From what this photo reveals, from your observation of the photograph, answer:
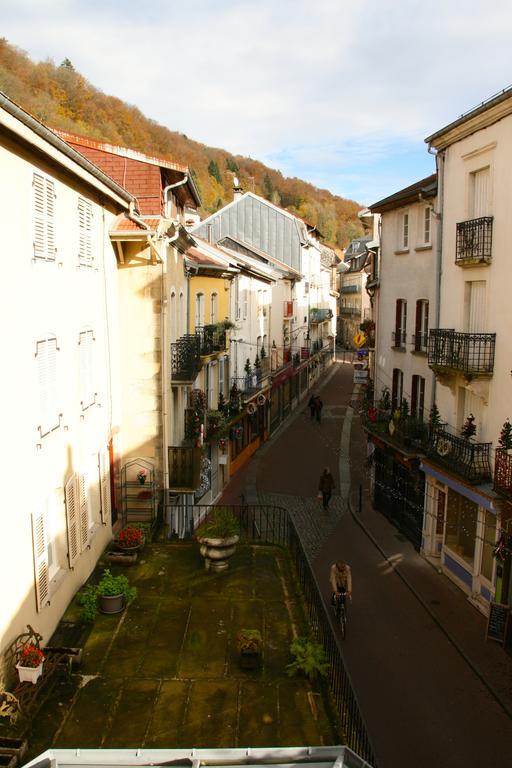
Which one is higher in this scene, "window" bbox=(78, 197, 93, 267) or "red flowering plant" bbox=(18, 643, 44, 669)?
"window" bbox=(78, 197, 93, 267)

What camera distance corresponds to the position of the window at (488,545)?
1627cm

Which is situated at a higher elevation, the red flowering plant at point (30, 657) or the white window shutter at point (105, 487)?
the white window shutter at point (105, 487)

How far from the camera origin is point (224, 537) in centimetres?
1286

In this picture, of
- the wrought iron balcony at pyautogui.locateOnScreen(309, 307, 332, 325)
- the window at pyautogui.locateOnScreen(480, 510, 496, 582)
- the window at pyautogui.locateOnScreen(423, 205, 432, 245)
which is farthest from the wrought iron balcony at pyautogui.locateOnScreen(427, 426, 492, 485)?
the wrought iron balcony at pyautogui.locateOnScreen(309, 307, 332, 325)

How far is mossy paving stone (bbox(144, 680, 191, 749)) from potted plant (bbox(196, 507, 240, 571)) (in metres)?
3.66

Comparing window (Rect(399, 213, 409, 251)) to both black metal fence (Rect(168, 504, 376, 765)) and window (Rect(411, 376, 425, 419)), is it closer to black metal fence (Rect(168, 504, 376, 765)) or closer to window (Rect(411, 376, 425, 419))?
window (Rect(411, 376, 425, 419))

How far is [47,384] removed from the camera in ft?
33.4

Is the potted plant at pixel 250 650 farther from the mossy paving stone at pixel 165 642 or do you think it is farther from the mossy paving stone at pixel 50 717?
the mossy paving stone at pixel 50 717

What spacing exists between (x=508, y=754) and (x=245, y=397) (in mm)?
19435

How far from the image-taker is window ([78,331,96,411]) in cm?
1230

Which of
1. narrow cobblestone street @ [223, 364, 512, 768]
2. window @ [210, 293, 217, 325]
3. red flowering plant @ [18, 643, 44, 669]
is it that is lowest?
narrow cobblestone street @ [223, 364, 512, 768]

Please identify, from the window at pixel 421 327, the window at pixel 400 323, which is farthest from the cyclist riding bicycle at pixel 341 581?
the window at pixel 400 323

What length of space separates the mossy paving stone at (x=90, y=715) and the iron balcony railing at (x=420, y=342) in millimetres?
15434

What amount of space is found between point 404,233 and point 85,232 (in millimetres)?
13963
